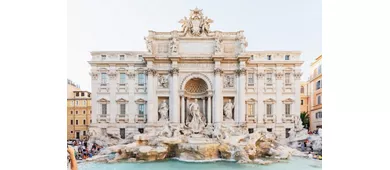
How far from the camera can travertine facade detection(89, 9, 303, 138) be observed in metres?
9.37

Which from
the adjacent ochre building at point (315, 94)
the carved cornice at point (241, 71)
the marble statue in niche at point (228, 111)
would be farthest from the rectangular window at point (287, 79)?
the marble statue in niche at point (228, 111)

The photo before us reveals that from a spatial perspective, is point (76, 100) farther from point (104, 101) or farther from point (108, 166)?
point (108, 166)

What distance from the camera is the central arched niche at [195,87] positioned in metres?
9.71

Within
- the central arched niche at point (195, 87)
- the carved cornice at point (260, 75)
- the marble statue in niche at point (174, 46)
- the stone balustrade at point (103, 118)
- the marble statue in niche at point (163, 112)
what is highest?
the marble statue in niche at point (174, 46)

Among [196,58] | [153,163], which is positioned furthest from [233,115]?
[153,163]

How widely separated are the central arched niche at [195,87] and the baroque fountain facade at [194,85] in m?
0.04

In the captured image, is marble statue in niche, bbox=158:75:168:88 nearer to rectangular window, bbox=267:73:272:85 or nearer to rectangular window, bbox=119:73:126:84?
rectangular window, bbox=119:73:126:84

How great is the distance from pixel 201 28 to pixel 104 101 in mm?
4868

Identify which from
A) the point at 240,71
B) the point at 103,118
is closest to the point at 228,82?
the point at 240,71

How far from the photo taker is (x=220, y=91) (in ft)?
30.6

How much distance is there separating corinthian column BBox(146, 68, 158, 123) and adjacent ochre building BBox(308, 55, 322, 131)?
6235mm

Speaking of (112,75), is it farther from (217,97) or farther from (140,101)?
(217,97)

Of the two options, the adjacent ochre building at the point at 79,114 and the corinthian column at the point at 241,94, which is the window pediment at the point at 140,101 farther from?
the corinthian column at the point at 241,94
